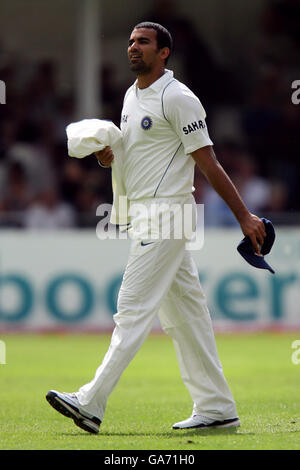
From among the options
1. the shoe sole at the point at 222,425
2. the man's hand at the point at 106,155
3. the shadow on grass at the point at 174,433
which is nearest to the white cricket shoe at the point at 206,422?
the shoe sole at the point at 222,425

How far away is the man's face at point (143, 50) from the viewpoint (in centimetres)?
688

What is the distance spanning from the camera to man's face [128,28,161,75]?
688cm

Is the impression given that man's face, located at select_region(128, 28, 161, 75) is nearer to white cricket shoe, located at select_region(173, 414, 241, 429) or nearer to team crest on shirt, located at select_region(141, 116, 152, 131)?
team crest on shirt, located at select_region(141, 116, 152, 131)

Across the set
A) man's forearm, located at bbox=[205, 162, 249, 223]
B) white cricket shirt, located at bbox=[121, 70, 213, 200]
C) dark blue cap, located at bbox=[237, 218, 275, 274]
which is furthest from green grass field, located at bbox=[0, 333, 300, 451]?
white cricket shirt, located at bbox=[121, 70, 213, 200]

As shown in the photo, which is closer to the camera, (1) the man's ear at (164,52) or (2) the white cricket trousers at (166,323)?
(2) the white cricket trousers at (166,323)

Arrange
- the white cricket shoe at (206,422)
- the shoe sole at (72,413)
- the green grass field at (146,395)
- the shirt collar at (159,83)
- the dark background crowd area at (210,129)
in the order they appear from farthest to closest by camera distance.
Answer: the dark background crowd area at (210,129)
the white cricket shoe at (206,422)
the shirt collar at (159,83)
the shoe sole at (72,413)
the green grass field at (146,395)

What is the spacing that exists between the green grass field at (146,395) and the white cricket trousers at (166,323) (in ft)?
0.87

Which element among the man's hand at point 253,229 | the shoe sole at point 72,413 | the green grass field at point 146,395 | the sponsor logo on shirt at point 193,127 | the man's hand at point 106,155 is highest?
the sponsor logo on shirt at point 193,127

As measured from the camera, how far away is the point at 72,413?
21.7ft

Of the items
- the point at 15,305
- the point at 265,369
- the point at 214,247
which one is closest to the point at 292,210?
the point at 214,247

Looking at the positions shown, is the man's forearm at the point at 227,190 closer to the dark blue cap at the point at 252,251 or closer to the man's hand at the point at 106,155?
the dark blue cap at the point at 252,251

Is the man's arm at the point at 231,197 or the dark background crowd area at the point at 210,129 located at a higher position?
the dark background crowd area at the point at 210,129

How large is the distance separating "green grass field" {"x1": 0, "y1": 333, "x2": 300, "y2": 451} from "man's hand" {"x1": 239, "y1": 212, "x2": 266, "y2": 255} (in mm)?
1270

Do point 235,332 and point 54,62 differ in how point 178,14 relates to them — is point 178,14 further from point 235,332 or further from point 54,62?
point 235,332
